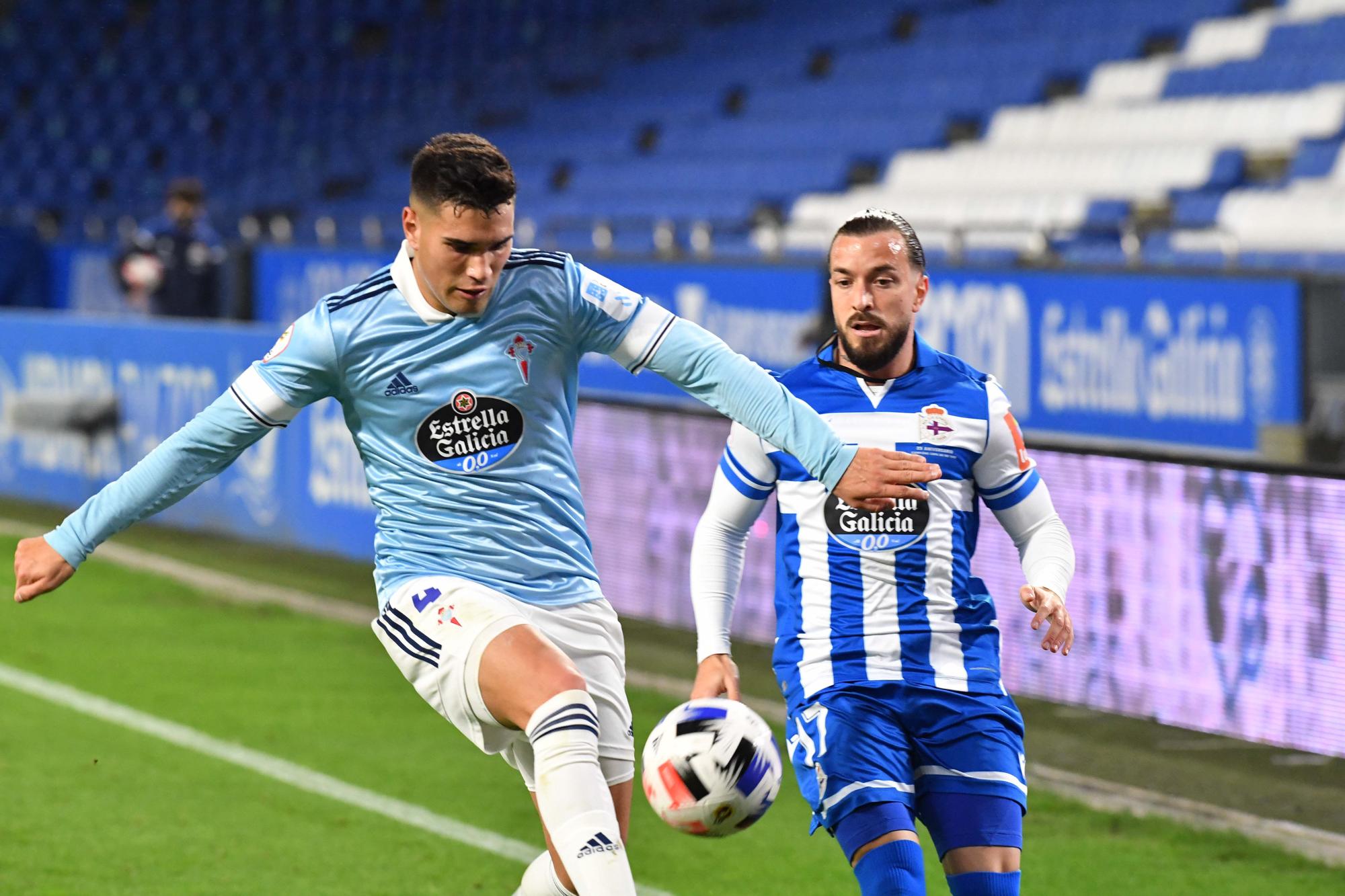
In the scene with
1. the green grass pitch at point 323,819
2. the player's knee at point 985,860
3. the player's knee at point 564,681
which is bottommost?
the green grass pitch at point 323,819

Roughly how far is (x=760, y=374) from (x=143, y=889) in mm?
2885

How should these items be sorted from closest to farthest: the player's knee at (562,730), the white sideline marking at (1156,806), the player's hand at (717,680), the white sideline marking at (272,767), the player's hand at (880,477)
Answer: the player's hand at (880,477), the player's knee at (562,730), the player's hand at (717,680), the white sideline marking at (1156,806), the white sideline marking at (272,767)

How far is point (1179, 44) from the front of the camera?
19.2 metres

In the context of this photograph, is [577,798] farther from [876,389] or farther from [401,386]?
[876,389]

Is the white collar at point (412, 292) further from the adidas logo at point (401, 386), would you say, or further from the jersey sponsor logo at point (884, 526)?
the jersey sponsor logo at point (884, 526)

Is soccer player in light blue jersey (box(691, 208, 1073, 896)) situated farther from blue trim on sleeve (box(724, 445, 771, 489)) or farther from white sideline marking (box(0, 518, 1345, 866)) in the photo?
white sideline marking (box(0, 518, 1345, 866))

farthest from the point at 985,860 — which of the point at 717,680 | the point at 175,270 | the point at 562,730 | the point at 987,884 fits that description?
the point at 175,270

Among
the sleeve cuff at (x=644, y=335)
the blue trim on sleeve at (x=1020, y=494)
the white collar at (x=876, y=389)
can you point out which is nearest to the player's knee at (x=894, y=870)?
the blue trim on sleeve at (x=1020, y=494)

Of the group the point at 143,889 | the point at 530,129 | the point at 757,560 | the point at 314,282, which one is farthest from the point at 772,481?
the point at 530,129

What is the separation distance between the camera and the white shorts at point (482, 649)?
13.2 ft

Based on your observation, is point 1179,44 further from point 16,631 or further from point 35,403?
point 16,631

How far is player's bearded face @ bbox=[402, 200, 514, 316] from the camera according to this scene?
3.96 m

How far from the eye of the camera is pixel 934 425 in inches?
167

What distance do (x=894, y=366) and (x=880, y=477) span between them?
0.62 meters
